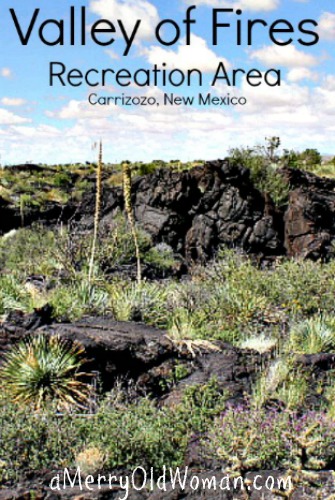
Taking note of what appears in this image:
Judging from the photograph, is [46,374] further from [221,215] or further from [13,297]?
[221,215]

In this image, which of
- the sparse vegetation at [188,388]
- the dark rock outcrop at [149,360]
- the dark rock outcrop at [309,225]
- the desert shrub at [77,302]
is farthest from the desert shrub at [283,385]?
the dark rock outcrop at [309,225]

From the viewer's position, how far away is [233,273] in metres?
12.9

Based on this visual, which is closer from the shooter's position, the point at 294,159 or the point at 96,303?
the point at 96,303

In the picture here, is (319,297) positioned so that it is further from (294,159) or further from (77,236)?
(294,159)

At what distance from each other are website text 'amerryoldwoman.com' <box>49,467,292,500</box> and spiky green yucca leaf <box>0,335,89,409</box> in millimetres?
1891

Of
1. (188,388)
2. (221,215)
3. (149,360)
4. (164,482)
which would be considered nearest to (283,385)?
(188,388)

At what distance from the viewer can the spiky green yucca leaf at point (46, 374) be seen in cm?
900

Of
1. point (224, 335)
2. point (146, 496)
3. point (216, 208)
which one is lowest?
point (146, 496)

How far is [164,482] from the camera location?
673cm

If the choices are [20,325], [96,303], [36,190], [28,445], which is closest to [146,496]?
[28,445]

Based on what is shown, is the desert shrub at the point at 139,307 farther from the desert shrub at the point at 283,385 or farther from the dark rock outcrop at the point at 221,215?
the dark rock outcrop at the point at 221,215

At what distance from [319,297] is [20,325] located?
506cm

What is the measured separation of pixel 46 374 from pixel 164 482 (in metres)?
2.90

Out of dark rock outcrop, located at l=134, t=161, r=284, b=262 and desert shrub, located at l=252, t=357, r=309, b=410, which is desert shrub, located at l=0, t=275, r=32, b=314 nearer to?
desert shrub, located at l=252, t=357, r=309, b=410
